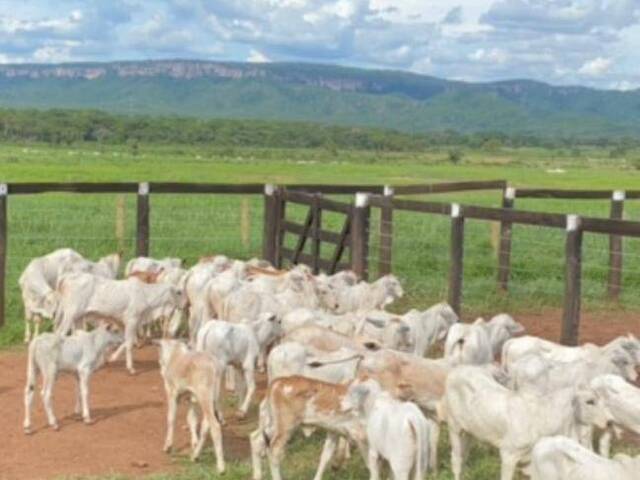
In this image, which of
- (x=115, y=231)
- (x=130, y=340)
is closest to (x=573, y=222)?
(x=130, y=340)

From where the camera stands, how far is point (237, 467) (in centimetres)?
888

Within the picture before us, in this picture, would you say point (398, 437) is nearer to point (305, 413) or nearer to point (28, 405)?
point (305, 413)

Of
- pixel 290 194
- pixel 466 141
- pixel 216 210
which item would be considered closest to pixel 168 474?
pixel 290 194

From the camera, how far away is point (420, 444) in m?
7.46

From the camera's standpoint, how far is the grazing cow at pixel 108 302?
12.8 metres

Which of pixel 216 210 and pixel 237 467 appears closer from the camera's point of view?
pixel 237 467

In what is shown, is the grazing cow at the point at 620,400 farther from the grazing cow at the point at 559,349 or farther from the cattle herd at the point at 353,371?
the grazing cow at the point at 559,349

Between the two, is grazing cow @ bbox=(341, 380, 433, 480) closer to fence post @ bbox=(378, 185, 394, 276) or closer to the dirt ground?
the dirt ground

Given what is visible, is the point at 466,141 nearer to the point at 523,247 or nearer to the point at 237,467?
the point at 523,247

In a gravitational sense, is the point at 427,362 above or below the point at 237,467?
above

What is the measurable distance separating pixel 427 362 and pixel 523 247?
628 inches

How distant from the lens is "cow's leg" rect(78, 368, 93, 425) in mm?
10297

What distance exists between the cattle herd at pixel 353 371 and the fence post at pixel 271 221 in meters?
3.85

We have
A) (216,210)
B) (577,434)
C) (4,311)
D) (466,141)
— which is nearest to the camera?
(577,434)
